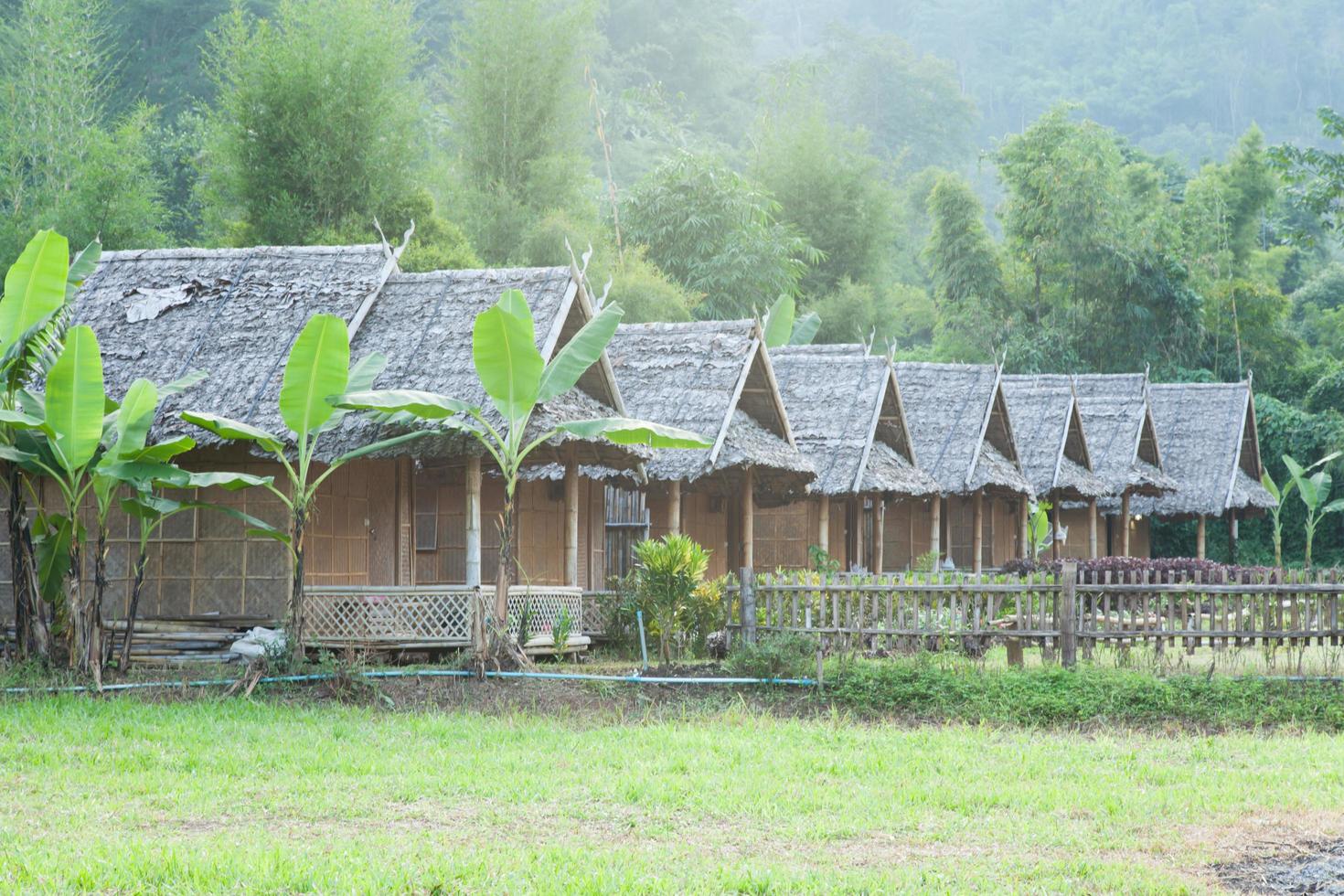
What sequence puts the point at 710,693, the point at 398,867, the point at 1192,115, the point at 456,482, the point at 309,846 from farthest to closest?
the point at 1192,115, the point at 456,482, the point at 710,693, the point at 309,846, the point at 398,867

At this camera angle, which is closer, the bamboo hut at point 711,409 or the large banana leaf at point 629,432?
the large banana leaf at point 629,432

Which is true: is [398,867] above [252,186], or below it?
below

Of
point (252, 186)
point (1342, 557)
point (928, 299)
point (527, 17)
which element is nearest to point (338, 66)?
point (252, 186)

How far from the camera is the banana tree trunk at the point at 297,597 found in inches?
508

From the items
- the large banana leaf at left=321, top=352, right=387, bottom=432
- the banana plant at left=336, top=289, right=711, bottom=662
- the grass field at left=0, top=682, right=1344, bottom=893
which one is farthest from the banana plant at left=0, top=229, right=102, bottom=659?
the banana plant at left=336, top=289, right=711, bottom=662

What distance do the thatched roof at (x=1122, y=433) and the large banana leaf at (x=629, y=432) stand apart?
1767 cm

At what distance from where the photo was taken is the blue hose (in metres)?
12.4

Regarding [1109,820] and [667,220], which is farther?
[667,220]

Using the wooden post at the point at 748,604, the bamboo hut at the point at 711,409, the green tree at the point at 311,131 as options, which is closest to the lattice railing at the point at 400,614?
the wooden post at the point at 748,604

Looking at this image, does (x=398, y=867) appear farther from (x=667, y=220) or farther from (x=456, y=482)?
(x=667, y=220)

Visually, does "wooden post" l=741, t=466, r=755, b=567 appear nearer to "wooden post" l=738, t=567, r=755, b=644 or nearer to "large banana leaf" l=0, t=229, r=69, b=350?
"wooden post" l=738, t=567, r=755, b=644

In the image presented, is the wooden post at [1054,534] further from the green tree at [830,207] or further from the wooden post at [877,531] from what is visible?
the green tree at [830,207]

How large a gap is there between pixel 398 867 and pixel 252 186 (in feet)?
74.1

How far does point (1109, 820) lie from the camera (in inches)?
305
